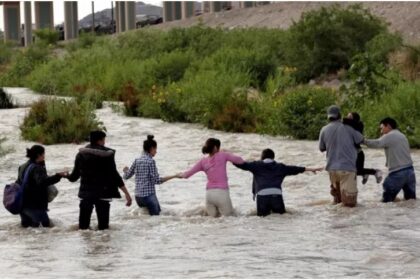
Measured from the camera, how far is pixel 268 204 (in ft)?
48.5

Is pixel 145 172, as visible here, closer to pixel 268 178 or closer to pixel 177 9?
pixel 268 178

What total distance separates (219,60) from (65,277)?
29835 mm

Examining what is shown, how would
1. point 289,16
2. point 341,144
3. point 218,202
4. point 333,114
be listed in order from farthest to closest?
point 289,16, point 333,114, point 341,144, point 218,202

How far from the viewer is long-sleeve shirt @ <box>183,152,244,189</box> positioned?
1452 centimetres

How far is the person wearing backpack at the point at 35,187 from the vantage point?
1359cm

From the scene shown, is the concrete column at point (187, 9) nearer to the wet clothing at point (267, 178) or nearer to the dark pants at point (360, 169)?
the dark pants at point (360, 169)

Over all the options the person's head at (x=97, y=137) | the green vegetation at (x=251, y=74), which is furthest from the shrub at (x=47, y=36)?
the person's head at (x=97, y=137)

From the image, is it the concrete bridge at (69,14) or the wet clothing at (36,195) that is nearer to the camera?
the wet clothing at (36,195)

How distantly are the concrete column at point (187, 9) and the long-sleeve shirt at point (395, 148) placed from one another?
76669 millimetres

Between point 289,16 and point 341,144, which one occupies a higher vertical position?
point 289,16

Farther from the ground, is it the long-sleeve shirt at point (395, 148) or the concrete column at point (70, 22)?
A: the concrete column at point (70, 22)

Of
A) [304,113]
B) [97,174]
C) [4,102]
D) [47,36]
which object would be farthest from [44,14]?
[97,174]

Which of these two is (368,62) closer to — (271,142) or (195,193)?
(271,142)

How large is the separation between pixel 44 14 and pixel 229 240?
88.9m
